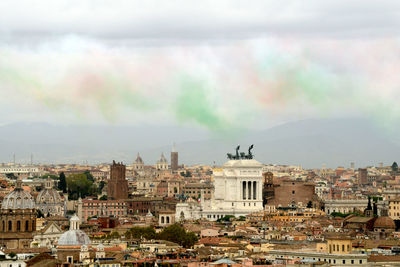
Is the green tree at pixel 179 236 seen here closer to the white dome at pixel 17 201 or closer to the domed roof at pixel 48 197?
the white dome at pixel 17 201

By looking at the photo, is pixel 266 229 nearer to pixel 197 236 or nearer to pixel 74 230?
pixel 197 236

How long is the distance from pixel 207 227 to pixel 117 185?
183 ft

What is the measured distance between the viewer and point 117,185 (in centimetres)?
16675

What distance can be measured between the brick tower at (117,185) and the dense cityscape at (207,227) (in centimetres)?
17

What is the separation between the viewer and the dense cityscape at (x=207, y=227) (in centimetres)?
7462

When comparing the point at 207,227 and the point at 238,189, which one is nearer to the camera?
the point at 207,227

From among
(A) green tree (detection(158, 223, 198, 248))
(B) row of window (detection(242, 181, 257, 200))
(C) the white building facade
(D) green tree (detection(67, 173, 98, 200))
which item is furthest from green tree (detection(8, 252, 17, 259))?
(D) green tree (detection(67, 173, 98, 200))

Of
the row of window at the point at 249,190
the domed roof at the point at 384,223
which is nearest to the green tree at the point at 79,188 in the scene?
the row of window at the point at 249,190

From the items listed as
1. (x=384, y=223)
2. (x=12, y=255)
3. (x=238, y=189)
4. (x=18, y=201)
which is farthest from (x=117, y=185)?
(x=12, y=255)

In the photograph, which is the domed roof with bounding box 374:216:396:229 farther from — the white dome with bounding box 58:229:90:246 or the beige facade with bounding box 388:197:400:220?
the white dome with bounding box 58:229:90:246

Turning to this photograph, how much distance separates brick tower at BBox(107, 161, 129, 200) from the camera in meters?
164

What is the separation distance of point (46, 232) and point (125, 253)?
21378mm

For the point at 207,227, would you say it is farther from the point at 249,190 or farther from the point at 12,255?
the point at 12,255

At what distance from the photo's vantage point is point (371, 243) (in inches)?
3376
